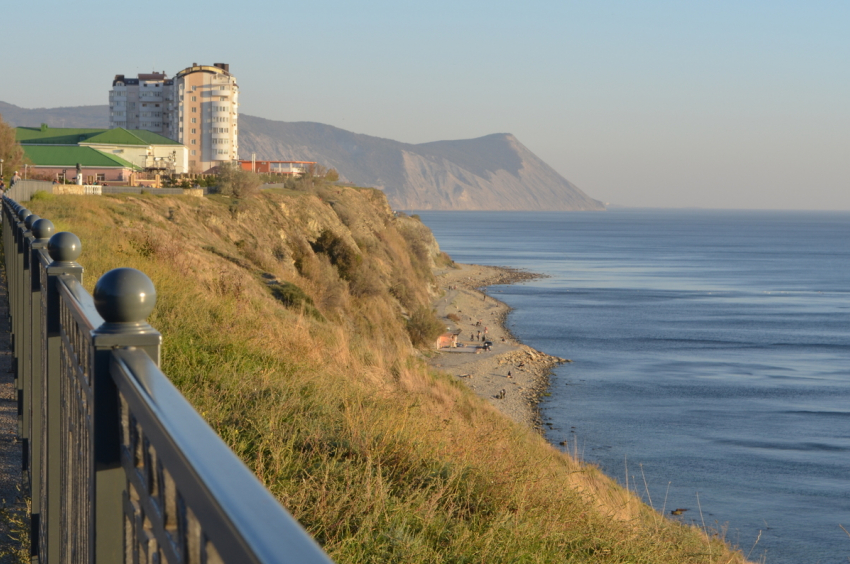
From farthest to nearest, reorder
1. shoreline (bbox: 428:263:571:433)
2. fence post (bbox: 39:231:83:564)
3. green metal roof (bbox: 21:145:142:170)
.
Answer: green metal roof (bbox: 21:145:142:170)
shoreline (bbox: 428:263:571:433)
fence post (bbox: 39:231:83:564)

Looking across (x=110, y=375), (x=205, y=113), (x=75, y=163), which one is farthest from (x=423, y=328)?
(x=205, y=113)

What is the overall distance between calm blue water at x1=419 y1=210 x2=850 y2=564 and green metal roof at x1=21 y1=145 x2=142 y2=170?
3346 cm

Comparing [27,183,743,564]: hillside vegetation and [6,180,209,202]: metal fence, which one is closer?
[27,183,743,564]: hillside vegetation

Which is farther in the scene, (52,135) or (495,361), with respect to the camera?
(52,135)

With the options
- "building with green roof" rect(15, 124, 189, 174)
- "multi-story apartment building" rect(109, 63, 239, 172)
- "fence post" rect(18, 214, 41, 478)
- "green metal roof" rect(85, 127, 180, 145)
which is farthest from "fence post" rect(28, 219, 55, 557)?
"multi-story apartment building" rect(109, 63, 239, 172)

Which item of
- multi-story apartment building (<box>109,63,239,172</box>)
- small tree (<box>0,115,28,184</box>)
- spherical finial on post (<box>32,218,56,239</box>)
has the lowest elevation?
spherical finial on post (<box>32,218,56,239</box>)

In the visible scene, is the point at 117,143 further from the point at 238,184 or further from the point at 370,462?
the point at 370,462

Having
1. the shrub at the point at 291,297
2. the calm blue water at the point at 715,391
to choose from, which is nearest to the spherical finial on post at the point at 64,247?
the calm blue water at the point at 715,391

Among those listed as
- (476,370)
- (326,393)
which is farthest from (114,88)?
(326,393)

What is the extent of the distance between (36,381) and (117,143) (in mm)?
75303

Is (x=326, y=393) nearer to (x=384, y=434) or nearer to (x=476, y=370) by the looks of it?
(x=384, y=434)

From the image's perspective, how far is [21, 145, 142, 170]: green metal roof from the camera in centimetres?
6006

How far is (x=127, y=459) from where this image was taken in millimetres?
1929

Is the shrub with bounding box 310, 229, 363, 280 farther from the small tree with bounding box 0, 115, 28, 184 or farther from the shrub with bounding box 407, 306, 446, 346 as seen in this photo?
the small tree with bounding box 0, 115, 28, 184
